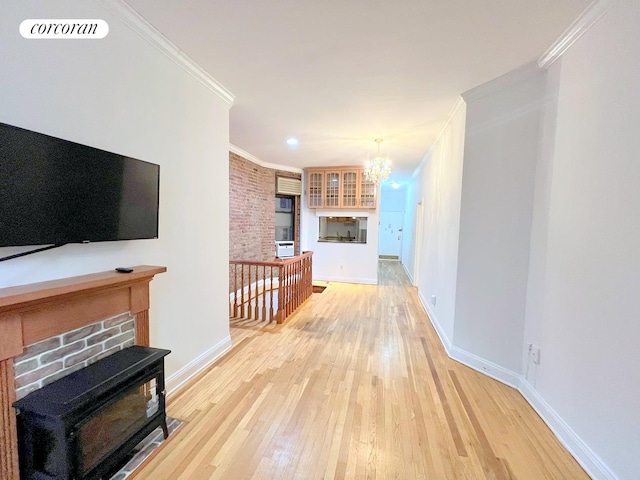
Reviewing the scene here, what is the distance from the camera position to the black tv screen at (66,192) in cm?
108

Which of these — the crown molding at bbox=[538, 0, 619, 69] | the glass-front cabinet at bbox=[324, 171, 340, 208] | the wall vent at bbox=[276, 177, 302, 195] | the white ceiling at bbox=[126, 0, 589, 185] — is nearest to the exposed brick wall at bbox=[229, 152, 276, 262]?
the wall vent at bbox=[276, 177, 302, 195]

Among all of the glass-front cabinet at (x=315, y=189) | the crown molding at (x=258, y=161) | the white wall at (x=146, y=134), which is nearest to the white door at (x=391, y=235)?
the glass-front cabinet at (x=315, y=189)

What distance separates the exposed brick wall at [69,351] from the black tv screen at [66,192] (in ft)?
Answer: 1.69

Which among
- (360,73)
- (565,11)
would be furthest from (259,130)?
(565,11)

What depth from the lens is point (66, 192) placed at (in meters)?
1.27

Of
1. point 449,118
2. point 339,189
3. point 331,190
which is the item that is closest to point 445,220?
point 449,118

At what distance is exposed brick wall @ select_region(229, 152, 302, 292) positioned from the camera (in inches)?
192

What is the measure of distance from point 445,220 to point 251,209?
3.66 meters

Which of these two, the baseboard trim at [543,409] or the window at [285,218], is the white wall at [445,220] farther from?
the window at [285,218]

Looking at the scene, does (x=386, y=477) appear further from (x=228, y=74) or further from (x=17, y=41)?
(x=228, y=74)

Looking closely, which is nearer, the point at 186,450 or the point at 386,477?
the point at 386,477

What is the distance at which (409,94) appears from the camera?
8.77ft

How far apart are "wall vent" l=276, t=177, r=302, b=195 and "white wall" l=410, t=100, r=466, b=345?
10.2 ft

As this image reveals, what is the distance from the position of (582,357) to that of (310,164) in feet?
17.5
